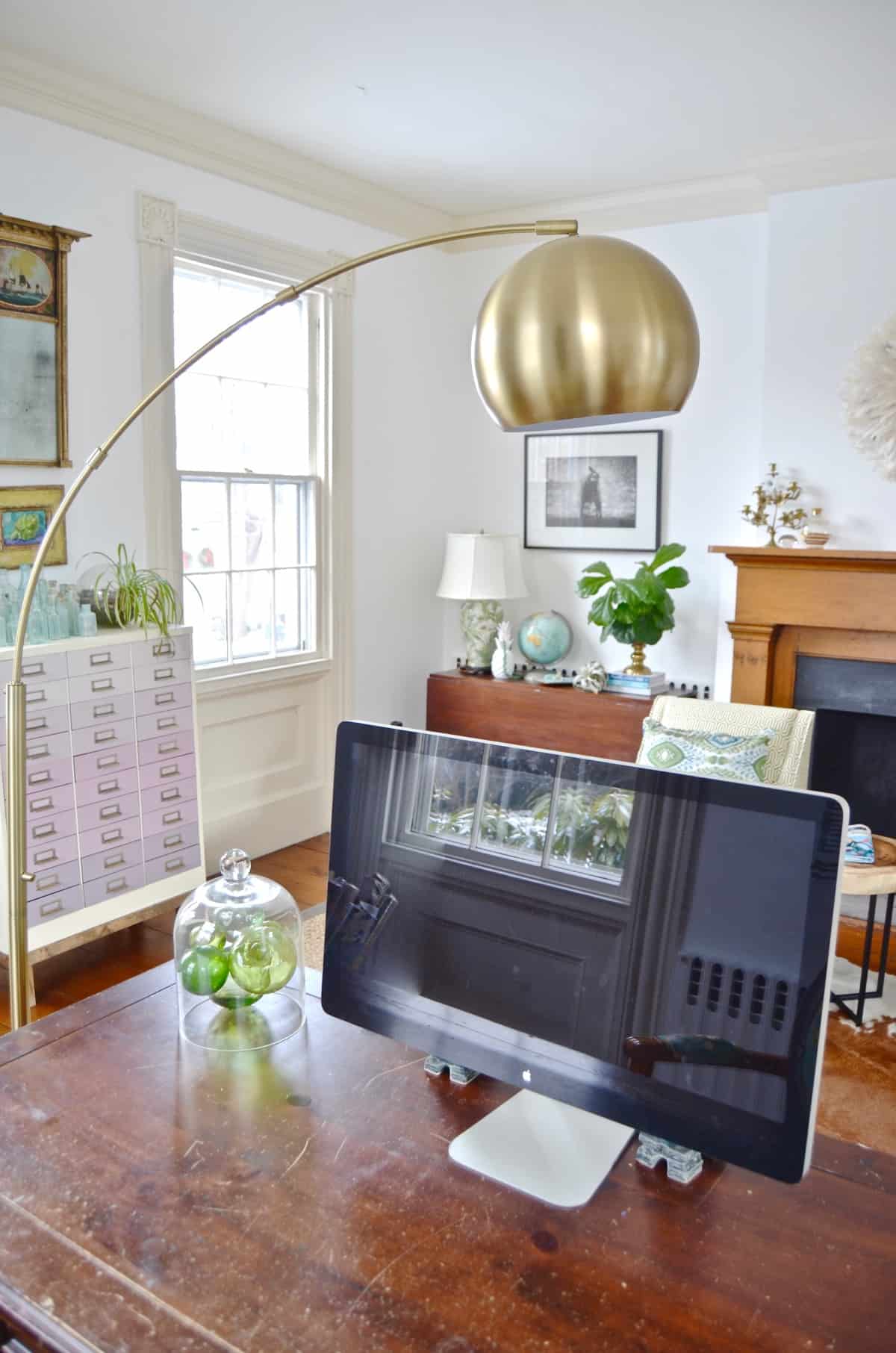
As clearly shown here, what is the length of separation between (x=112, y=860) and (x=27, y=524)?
3.51 ft

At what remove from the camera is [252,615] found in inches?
170

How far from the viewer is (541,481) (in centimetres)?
502

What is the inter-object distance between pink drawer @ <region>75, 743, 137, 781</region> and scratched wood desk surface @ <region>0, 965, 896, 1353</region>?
6.34 feet

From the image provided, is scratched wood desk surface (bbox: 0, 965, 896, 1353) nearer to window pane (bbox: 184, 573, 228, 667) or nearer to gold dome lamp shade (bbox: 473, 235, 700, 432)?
gold dome lamp shade (bbox: 473, 235, 700, 432)

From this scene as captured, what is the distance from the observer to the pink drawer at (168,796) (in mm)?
3471

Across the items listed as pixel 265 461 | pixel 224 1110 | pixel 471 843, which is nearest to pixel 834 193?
pixel 265 461

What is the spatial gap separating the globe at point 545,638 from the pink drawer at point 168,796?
72.5 inches

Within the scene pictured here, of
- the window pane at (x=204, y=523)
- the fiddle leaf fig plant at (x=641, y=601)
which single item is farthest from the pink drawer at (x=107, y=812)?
the fiddle leaf fig plant at (x=641, y=601)

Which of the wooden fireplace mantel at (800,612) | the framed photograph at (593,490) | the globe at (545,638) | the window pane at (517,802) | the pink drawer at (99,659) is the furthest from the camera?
the globe at (545,638)

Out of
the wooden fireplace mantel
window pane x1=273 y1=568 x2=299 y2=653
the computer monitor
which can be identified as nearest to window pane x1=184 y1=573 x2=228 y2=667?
window pane x1=273 y1=568 x2=299 y2=653

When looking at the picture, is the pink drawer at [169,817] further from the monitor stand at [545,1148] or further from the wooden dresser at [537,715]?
the monitor stand at [545,1148]

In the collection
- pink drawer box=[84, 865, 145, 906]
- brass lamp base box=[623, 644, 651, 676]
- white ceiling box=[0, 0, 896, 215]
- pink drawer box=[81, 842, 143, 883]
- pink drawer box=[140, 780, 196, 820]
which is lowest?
pink drawer box=[84, 865, 145, 906]

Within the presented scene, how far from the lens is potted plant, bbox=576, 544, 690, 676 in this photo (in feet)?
14.4

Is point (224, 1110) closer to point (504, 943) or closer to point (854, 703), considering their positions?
point (504, 943)
